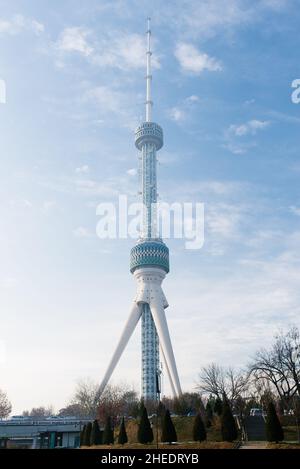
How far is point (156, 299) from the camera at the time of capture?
9162 centimetres

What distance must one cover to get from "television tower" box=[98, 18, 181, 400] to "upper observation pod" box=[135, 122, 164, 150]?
5653mm

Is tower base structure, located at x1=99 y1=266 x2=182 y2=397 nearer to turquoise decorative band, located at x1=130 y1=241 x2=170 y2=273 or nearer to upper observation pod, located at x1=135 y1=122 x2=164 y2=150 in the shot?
turquoise decorative band, located at x1=130 y1=241 x2=170 y2=273

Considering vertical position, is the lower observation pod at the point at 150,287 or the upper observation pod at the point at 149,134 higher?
the upper observation pod at the point at 149,134

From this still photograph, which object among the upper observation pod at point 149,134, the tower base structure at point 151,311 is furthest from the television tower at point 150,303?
the upper observation pod at point 149,134

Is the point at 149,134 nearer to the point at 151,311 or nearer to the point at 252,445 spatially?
the point at 151,311

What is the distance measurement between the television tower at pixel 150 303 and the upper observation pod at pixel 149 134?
565 cm

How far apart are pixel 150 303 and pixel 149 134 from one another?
36160 mm

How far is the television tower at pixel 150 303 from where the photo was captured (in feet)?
284

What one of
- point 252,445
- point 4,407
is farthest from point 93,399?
point 252,445

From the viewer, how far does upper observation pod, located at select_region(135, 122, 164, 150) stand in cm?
10244

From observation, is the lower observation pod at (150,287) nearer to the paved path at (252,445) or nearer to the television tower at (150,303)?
the television tower at (150,303)
